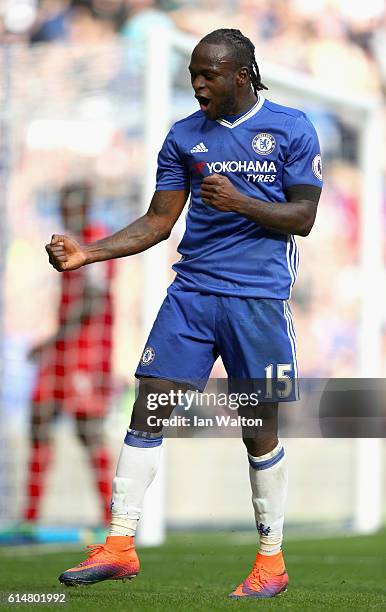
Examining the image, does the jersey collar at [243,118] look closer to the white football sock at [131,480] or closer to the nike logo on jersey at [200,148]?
the nike logo on jersey at [200,148]

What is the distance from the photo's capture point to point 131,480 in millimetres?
4184

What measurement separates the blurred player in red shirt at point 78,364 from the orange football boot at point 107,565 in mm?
4259

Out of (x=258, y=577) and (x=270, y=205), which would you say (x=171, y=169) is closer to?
(x=270, y=205)

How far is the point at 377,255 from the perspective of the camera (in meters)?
9.89

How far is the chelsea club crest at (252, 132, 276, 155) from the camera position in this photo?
4207 mm

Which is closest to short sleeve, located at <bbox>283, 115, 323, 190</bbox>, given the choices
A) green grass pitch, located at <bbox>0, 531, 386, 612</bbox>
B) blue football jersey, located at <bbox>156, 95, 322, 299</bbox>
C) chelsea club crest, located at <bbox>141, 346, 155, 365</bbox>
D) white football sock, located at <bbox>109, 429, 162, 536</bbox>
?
blue football jersey, located at <bbox>156, 95, 322, 299</bbox>

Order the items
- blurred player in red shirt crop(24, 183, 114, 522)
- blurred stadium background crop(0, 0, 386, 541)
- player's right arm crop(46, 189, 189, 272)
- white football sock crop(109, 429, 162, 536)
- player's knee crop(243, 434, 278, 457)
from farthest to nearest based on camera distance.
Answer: blurred stadium background crop(0, 0, 386, 541), blurred player in red shirt crop(24, 183, 114, 522), player's right arm crop(46, 189, 189, 272), player's knee crop(243, 434, 278, 457), white football sock crop(109, 429, 162, 536)

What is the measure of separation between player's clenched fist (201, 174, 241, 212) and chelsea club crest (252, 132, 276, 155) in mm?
219

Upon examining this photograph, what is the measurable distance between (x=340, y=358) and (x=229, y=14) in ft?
16.8

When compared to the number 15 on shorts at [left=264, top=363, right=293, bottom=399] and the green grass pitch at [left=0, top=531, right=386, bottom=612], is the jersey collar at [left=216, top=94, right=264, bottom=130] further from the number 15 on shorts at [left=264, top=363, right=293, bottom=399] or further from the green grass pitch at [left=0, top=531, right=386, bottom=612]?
the green grass pitch at [left=0, top=531, right=386, bottom=612]

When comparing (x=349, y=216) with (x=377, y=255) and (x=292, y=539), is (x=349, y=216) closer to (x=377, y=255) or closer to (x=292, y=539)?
(x=377, y=255)

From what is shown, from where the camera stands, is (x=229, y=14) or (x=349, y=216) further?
(x=229, y=14)

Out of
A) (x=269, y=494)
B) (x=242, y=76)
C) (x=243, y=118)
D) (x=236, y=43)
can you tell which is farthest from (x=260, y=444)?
(x=236, y=43)

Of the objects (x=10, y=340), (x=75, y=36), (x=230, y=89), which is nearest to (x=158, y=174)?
(x=230, y=89)
